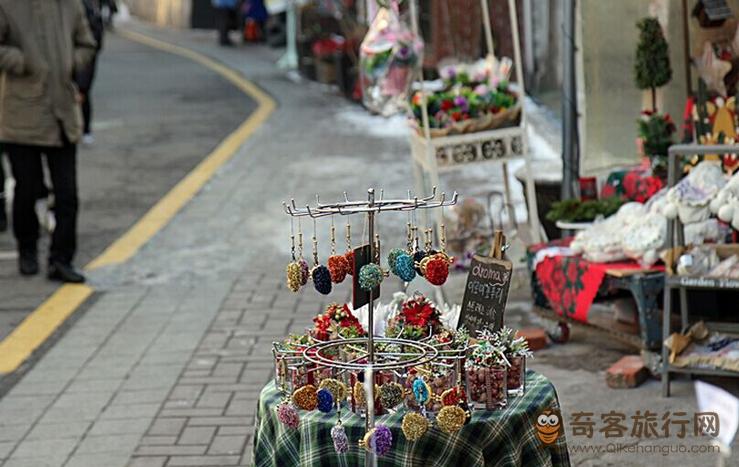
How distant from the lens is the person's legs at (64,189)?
8.47m

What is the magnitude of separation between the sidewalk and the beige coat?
1151 millimetres

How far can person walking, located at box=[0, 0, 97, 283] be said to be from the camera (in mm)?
8289

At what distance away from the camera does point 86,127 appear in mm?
15688

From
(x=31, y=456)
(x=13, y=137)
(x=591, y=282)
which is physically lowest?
(x=31, y=456)

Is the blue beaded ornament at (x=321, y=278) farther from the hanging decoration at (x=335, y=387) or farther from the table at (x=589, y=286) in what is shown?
the table at (x=589, y=286)

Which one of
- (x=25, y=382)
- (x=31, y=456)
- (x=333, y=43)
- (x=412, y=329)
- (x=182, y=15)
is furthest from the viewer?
(x=182, y=15)

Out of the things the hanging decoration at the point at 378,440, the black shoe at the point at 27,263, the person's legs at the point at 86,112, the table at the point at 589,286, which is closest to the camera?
the hanging decoration at the point at 378,440

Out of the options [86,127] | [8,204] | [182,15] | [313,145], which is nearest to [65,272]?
[8,204]

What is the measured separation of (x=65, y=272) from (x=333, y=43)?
36.0 feet

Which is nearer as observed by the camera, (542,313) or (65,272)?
(542,313)

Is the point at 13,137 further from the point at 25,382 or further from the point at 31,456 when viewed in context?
the point at 31,456

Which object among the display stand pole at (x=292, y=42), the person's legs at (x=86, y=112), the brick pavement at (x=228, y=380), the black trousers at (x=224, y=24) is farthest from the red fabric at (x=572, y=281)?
the black trousers at (x=224, y=24)

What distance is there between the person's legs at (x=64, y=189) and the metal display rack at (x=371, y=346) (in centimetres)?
452

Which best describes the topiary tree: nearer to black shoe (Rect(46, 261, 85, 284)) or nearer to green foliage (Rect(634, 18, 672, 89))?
green foliage (Rect(634, 18, 672, 89))
